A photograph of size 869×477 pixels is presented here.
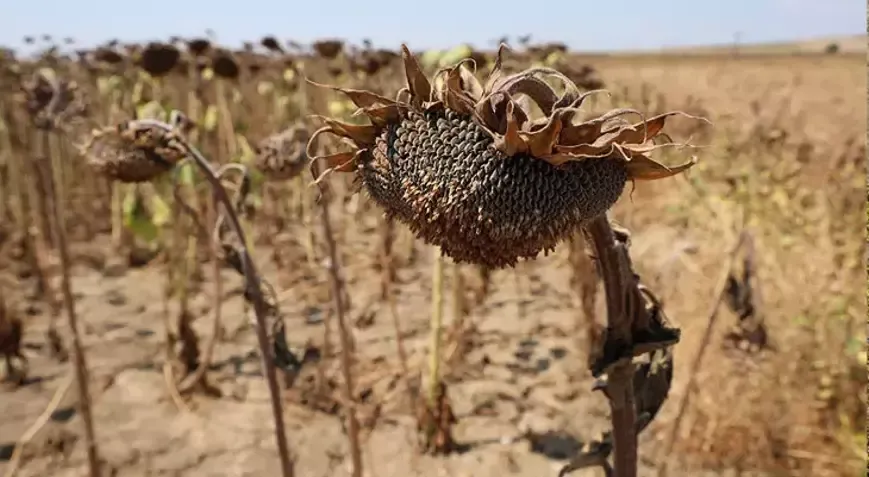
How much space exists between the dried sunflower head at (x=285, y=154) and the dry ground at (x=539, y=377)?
1207mm

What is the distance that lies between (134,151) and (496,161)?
4.89 ft

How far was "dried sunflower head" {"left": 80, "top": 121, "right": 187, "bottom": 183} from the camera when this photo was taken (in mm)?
1911

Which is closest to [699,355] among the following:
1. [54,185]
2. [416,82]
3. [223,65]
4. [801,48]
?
[416,82]

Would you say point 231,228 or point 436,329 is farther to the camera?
point 436,329

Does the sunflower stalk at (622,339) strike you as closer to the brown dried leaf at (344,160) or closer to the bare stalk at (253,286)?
the brown dried leaf at (344,160)

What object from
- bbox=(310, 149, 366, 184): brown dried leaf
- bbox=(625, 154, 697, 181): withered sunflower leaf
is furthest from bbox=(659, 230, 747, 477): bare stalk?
bbox=(310, 149, 366, 184): brown dried leaf

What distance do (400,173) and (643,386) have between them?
2.02 feet

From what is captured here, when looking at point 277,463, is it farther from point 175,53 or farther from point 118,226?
point 118,226

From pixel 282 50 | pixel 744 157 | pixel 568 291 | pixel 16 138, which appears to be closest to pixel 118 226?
pixel 16 138

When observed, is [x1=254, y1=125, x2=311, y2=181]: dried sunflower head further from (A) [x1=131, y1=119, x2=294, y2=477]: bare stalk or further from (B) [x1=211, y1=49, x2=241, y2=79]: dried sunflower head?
(B) [x1=211, y1=49, x2=241, y2=79]: dried sunflower head

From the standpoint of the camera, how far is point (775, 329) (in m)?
3.46

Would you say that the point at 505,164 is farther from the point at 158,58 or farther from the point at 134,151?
the point at 158,58

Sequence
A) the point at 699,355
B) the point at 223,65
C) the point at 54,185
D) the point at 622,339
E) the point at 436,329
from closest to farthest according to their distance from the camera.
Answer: the point at 622,339 → the point at 699,355 → the point at 54,185 → the point at 436,329 → the point at 223,65

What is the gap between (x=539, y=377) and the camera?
12.9 feet
